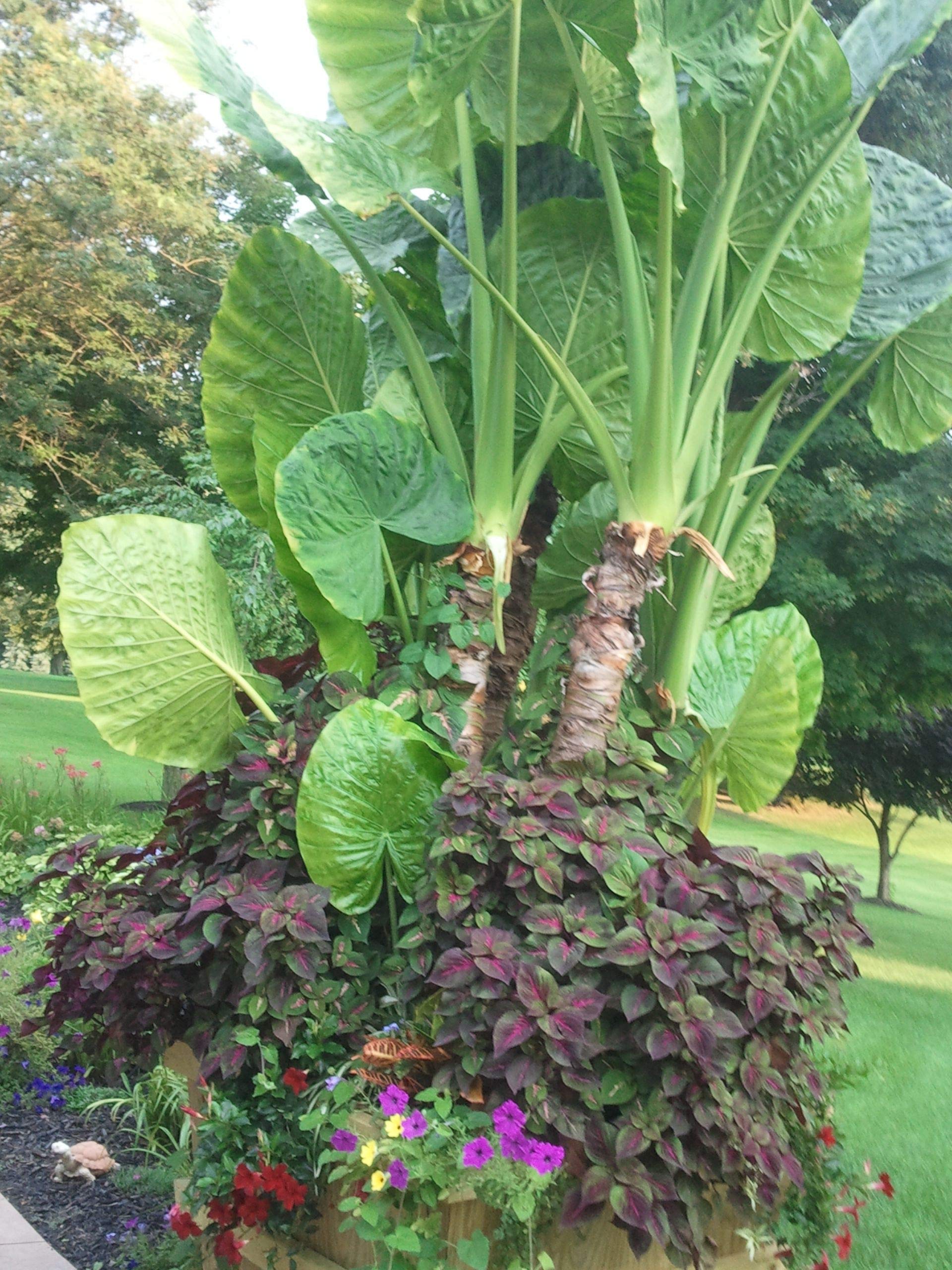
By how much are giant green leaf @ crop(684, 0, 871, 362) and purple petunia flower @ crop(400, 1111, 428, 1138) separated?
5.76 feet

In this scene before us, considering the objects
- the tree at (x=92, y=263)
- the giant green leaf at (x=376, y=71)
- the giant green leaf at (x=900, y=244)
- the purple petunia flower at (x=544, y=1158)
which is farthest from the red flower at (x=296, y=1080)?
the tree at (x=92, y=263)

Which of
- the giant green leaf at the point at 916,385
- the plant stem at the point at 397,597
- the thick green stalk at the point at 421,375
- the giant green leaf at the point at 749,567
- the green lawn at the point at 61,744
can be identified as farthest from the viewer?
the green lawn at the point at 61,744

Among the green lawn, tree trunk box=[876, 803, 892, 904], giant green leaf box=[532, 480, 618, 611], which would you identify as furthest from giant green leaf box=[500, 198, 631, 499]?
tree trunk box=[876, 803, 892, 904]

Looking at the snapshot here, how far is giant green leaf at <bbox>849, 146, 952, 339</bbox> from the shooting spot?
7.72 feet

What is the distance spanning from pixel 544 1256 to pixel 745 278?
1954mm

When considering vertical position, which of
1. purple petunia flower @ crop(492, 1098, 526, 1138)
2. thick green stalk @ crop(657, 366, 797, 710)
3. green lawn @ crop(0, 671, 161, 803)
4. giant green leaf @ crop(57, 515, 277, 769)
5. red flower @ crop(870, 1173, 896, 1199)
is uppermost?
thick green stalk @ crop(657, 366, 797, 710)

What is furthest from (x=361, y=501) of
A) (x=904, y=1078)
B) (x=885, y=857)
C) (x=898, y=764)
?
(x=885, y=857)

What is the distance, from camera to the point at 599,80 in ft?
7.72

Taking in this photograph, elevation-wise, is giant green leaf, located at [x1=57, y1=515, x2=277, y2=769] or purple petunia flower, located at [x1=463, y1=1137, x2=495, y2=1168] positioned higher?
giant green leaf, located at [x1=57, y1=515, x2=277, y2=769]

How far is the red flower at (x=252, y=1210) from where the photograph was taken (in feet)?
4.85

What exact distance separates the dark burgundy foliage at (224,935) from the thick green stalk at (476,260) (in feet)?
2.37

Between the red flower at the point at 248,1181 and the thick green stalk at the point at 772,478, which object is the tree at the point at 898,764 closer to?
the thick green stalk at the point at 772,478

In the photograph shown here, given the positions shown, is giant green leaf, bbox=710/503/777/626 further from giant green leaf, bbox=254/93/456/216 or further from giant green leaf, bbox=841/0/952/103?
giant green leaf, bbox=254/93/456/216

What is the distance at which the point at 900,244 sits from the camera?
2389 mm
